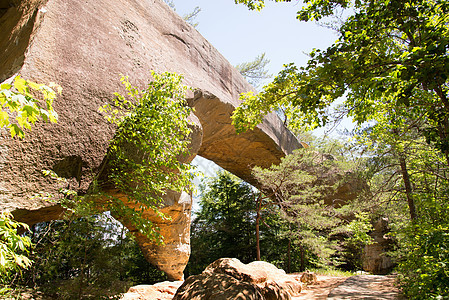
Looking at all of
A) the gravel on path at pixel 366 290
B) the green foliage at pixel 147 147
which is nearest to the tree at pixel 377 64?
the green foliage at pixel 147 147

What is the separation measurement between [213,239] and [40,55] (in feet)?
33.0

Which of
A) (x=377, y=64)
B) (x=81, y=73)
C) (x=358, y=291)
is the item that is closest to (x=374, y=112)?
(x=377, y=64)

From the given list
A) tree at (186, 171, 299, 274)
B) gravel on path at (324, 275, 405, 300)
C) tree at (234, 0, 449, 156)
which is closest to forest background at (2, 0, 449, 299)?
tree at (234, 0, 449, 156)

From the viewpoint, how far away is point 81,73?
4223 mm

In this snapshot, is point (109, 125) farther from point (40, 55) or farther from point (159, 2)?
point (159, 2)

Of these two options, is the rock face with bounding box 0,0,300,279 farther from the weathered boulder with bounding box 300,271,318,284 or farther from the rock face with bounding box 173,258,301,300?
the weathered boulder with bounding box 300,271,318,284

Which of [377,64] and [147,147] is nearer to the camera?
[377,64]

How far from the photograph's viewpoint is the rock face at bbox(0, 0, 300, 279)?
3439mm

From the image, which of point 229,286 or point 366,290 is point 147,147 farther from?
point 366,290

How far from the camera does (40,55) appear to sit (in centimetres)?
377

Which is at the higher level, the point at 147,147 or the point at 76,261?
the point at 147,147

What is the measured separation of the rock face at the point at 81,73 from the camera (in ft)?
11.3

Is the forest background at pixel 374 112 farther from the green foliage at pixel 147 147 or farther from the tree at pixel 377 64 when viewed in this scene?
the green foliage at pixel 147 147

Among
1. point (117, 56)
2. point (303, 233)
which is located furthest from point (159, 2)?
point (303, 233)
